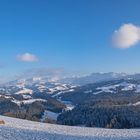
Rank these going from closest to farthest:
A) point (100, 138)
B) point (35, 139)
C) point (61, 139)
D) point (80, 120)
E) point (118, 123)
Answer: point (35, 139), point (61, 139), point (100, 138), point (118, 123), point (80, 120)

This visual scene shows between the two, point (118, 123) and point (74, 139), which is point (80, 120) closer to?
point (118, 123)

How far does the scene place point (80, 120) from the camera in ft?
639

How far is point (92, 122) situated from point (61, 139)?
5943 inches

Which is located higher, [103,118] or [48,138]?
[103,118]

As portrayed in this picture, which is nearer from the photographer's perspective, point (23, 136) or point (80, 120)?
point (23, 136)

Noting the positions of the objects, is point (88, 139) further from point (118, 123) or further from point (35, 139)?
point (118, 123)

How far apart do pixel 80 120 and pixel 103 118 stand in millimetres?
17590

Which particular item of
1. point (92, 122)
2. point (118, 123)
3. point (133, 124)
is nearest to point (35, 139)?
point (118, 123)

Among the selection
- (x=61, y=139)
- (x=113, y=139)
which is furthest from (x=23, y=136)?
(x=113, y=139)

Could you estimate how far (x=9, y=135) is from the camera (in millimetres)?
28328

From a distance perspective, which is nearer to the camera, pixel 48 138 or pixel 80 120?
pixel 48 138

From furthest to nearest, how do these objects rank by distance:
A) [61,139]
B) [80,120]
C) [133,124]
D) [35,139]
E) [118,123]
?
1. [80,120]
2. [133,124]
3. [118,123]
4. [61,139]
5. [35,139]

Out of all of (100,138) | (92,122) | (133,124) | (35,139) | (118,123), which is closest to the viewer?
(35,139)

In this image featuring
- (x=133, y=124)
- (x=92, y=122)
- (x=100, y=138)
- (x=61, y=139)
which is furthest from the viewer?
(x=92, y=122)
